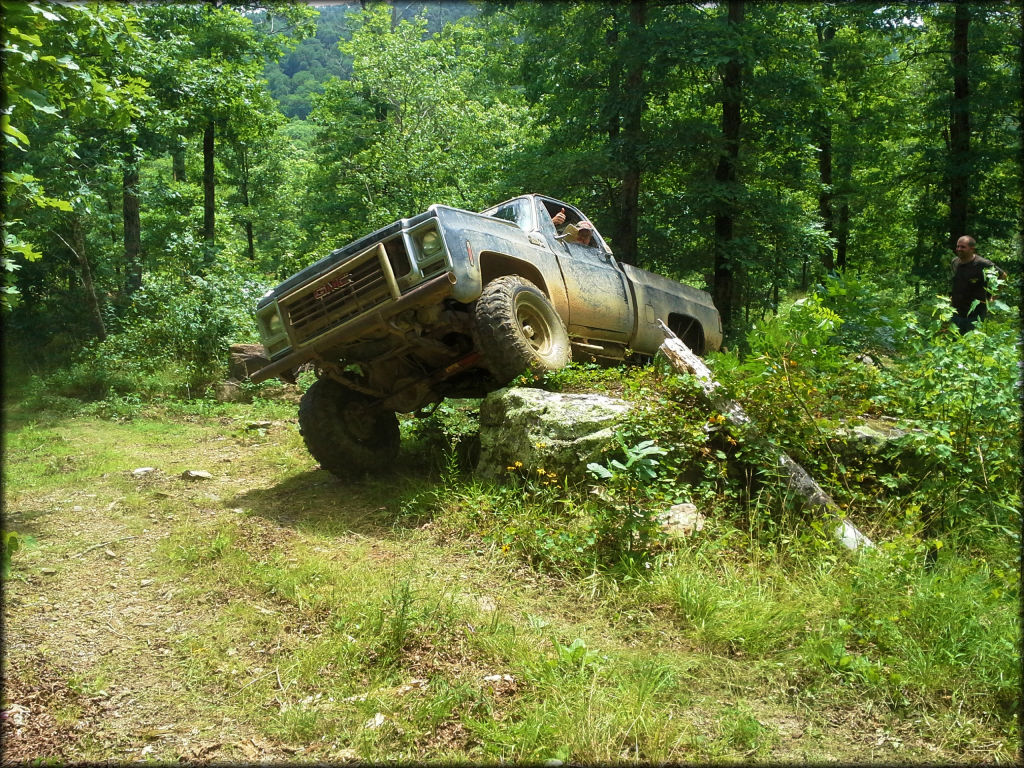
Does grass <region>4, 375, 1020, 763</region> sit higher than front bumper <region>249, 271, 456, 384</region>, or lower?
lower

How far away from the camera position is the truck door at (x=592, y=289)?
6996 millimetres

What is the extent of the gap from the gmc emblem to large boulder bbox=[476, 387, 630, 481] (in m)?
1.44

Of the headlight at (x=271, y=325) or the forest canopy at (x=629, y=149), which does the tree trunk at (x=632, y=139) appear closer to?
the forest canopy at (x=629, y=149)

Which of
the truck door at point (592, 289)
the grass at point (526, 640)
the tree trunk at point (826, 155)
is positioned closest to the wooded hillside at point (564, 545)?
the grass at point (526, 640)

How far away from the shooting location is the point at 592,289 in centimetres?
723

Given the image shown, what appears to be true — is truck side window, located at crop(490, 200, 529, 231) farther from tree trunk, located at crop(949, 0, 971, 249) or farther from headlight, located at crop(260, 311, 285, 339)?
tree trunk, located at crop(949, 0, 971, 249)

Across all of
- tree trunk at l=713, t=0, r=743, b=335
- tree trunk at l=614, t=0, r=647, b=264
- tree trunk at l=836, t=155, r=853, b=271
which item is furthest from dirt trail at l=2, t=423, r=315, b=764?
tree trunk at l=836, t=155, r=853, b=271

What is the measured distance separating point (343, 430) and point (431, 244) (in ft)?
6.55

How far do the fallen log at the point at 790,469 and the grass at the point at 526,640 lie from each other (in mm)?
158

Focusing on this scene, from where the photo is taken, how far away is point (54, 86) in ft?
16.2

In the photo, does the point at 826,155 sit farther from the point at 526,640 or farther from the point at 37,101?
the point at 37,101

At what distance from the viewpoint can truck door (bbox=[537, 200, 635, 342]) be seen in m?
7.00

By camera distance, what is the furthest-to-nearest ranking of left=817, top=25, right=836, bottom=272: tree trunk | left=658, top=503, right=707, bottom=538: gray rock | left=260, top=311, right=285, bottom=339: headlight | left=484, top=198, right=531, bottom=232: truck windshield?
left=817, top=25, right=836, bottom=272: tree trunk → left=484, top=198, right=531, bottom=232: truck windshield → left=260, top=311, right=285, bottom=339: headlight → left=658, top=503, right=707, bottom=538: gray rock

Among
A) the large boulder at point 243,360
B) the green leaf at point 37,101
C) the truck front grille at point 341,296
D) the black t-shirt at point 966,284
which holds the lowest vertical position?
the large boulder at point 243,360
